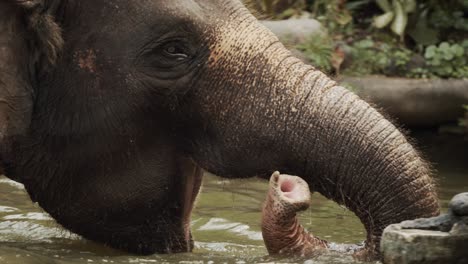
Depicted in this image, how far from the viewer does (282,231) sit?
4539 millimetres

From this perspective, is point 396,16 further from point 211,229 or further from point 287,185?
point 287,185

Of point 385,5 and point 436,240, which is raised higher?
point 385,5

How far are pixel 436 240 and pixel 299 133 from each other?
104cm

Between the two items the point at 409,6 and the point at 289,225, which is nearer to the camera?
the point at 289,225

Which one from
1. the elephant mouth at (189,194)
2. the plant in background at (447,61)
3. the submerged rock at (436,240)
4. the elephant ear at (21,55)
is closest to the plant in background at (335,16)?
the plant in background at (447,61)

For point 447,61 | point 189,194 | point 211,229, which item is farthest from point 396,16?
point 189,194

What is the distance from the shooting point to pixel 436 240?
10.7 ft

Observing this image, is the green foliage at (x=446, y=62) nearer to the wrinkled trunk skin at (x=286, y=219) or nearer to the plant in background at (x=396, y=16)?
the plant in background at (x=396, y=16)

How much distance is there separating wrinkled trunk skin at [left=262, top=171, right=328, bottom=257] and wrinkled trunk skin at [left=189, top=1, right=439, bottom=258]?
0.30 ft

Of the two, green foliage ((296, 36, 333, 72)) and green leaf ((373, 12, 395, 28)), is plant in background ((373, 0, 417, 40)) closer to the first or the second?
green leaf ((373, 12, 395, 28))

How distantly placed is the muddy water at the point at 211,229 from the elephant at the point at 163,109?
27cm

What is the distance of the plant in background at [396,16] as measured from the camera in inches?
402

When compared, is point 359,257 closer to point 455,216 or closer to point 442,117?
point 455,216

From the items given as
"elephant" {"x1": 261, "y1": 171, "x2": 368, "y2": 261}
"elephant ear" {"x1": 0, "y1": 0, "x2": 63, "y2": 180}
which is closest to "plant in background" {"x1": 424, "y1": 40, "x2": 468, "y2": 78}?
"elephant" {"x1": 261, "y1": 171, "x2": 368, "y2": 261}
